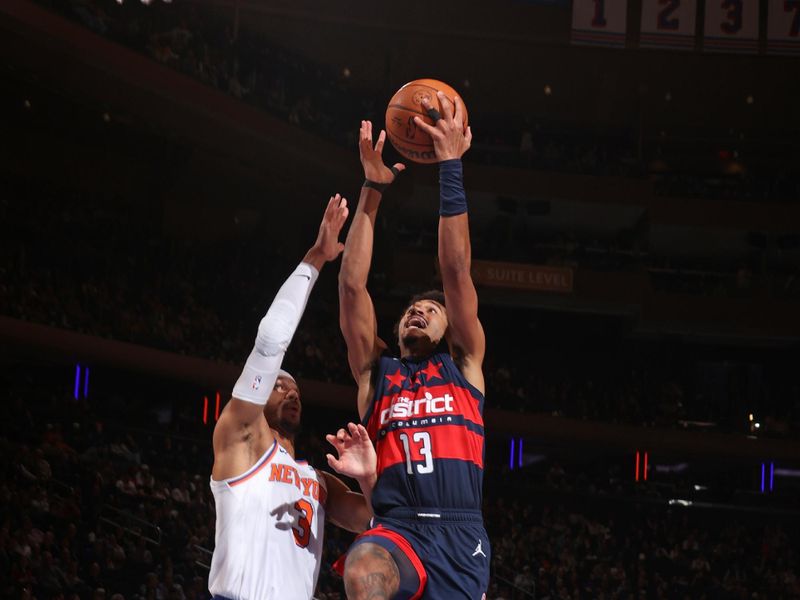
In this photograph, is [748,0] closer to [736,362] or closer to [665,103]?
[665,103]

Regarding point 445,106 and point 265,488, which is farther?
point 445,106

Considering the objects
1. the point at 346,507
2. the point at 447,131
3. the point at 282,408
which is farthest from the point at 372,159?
the point at 346,507

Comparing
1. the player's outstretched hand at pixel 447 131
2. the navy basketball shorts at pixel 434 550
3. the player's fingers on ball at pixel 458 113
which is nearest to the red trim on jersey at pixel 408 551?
the navy basketball shorts at pixel 434 550

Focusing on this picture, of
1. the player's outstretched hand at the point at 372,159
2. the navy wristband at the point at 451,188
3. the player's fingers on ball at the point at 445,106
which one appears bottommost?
the navy wristband at the point at 451,188

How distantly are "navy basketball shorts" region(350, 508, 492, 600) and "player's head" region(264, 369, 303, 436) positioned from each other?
687 millimetres

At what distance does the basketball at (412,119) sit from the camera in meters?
5.84

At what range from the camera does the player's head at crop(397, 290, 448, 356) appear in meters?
5.70

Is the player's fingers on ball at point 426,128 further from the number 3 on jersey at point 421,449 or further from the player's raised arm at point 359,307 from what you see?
the number 3 on jersey at point 421,449

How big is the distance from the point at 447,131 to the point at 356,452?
5.79 feet

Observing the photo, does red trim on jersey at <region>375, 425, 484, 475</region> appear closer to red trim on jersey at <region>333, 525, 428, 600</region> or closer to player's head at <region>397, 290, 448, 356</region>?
red trim on jersey at <region>333, 525, 428, 600</region>

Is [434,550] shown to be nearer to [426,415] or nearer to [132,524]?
[426,415]

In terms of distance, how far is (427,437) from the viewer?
532 cm

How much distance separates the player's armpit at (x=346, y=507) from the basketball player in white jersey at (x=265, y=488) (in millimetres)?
291

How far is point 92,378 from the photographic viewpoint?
802 inches
